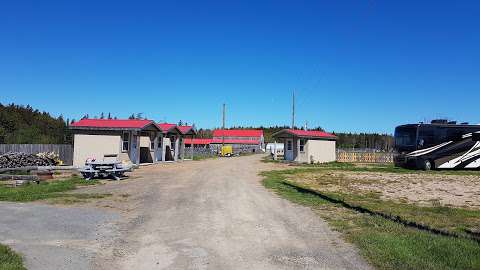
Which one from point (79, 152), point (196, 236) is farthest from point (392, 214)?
point (79, 152)

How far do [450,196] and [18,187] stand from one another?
1459cm

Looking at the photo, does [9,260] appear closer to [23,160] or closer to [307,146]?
[23,160]

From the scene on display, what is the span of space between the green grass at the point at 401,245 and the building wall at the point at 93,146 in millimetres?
21338

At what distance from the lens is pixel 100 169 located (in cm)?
1922

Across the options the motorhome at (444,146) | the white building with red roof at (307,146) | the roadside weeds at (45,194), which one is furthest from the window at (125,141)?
the motorhome at (444,146)

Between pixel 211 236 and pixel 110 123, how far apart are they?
77.9 feet

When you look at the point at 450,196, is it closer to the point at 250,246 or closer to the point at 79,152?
the point at 250,246

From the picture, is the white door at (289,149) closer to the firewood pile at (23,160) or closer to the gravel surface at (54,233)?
the firewood pile at (23,160)

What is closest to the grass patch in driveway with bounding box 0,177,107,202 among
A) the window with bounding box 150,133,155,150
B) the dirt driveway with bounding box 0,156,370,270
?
the dirt driveway with bounding box 0,156,370,270

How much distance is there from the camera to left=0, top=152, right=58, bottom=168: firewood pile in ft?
78.6

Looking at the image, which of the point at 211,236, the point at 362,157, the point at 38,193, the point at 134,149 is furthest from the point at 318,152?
the point at 211,236

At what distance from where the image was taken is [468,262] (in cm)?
602

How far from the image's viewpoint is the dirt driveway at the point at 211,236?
611 centimetres

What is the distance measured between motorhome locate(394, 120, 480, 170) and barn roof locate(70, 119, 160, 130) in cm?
1822
